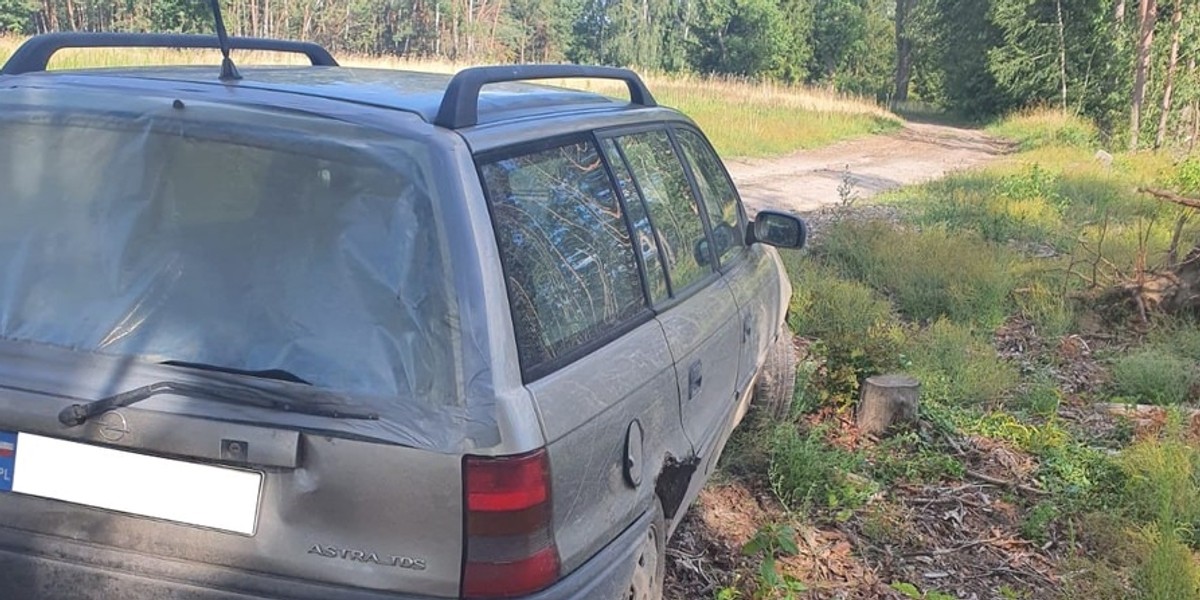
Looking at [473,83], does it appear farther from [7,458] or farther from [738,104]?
[738,104]

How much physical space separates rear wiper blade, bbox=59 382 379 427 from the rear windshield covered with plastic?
0.06 metres

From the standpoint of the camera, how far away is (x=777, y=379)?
5180 mm

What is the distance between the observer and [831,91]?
3791cm

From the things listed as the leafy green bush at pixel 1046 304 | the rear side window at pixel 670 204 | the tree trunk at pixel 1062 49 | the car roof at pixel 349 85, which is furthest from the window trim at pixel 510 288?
the tree trunk at pixel 1062 49

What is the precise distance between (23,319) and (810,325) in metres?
5.44

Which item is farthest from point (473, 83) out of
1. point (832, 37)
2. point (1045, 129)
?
point (832, 37)

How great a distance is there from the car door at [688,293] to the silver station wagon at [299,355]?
1.45ft

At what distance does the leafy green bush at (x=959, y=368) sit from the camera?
6262mm

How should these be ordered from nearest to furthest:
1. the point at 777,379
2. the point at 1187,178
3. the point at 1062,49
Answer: the point at 777,379, the point at 1187,178, the point at 1062,49

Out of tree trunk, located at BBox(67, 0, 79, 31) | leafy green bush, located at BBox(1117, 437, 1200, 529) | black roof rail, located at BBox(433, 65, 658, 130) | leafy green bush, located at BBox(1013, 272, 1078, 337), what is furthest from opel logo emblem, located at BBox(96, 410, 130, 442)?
tree trunk, located at BBox(67, 0, 79, 31)

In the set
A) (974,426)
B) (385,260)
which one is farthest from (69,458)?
(974,426)

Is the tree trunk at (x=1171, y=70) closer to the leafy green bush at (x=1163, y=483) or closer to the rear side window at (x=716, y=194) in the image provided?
the leafy green bush at (x=1163, y=483)

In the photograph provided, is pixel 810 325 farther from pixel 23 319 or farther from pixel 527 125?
pixel 23 319

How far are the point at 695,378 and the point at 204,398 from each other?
4.96ft
